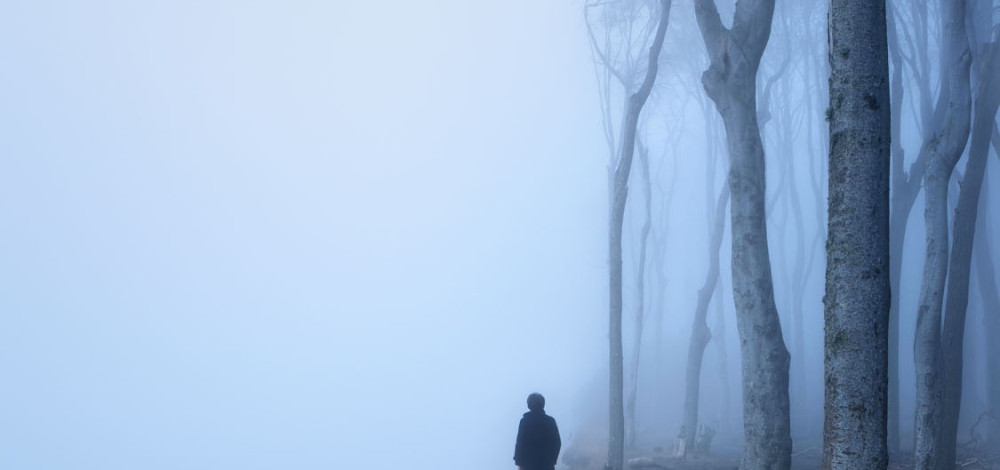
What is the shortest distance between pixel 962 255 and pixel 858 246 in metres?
7.61

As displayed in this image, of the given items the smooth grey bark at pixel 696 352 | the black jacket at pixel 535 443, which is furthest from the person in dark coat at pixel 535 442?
the smooth grey bark at pixel 696 352

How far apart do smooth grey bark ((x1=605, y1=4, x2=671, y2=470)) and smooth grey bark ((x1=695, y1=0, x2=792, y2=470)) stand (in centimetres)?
501

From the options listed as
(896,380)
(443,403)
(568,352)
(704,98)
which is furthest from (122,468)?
(896,380)

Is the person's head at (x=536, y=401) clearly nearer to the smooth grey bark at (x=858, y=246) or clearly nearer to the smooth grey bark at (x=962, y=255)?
the smooth grey bark at (x=962, y=255)

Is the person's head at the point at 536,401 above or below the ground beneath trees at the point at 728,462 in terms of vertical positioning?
above

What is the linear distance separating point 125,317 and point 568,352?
9808 cm

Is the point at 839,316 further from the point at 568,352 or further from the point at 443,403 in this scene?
the point at 568,352

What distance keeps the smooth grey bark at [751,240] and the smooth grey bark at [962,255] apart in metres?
2.84

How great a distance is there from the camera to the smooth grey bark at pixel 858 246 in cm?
520

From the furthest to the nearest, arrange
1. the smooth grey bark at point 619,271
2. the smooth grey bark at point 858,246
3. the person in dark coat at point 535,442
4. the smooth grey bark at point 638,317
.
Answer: the smooth grey bark at point 638,317
the smooth grey bark at point 619,271
the person in dark coat at point 535,442
the smooth grey bark at point 858,246

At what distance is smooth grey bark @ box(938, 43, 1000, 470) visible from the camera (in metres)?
11.1

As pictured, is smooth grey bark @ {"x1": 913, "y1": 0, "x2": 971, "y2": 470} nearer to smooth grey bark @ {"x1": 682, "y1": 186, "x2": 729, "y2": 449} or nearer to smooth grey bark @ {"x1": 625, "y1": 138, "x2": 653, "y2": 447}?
smooth grey bark @ {"x1": 682, "y1": 186, "x2": 729, "y2": 449}

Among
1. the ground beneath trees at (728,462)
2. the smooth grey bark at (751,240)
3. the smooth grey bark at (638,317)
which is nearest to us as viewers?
the smooth grey bark at (751,240)

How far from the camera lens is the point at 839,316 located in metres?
5.28
